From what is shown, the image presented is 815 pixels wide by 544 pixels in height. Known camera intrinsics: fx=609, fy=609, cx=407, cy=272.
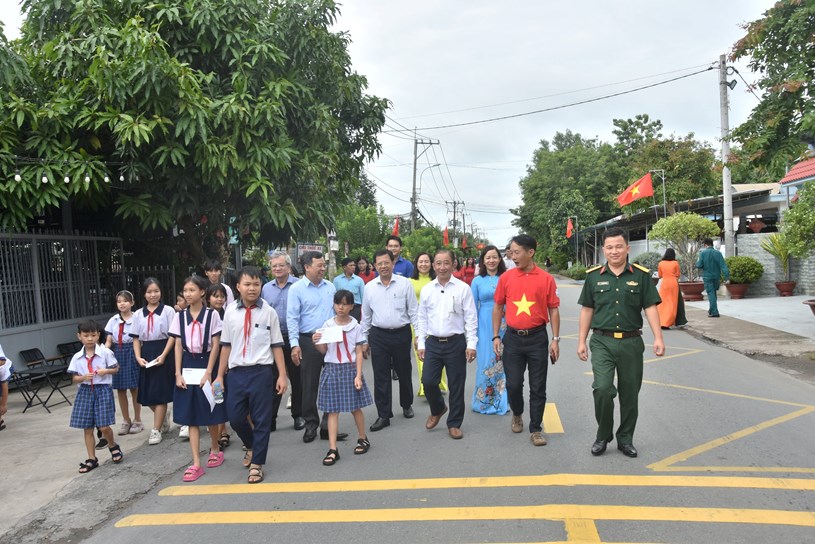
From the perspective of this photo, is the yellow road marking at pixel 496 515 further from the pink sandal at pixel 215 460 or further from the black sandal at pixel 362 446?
the black sandal at pixel 362 446

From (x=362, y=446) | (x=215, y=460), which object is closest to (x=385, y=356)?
(x=362, y=446)

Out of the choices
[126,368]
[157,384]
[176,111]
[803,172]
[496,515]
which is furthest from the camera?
[803,172]

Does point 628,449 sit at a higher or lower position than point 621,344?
lower

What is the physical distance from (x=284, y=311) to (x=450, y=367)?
5.77 ft

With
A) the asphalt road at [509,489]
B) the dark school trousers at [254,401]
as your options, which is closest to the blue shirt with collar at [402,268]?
the asphalt road at [509,489]

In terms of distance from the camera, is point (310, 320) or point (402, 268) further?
point (402, 268)

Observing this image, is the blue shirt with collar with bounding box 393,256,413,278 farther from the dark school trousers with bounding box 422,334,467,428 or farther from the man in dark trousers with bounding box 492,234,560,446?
the man in dark trousers with bounding box 492,234,560,446

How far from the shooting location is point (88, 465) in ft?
17.0

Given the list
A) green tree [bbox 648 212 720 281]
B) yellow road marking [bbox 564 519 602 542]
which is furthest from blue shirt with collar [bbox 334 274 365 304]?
green tree [bbox 648 212 720 281]

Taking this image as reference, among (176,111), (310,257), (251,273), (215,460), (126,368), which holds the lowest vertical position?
(215,460)

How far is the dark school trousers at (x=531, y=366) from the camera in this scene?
17.3 feet

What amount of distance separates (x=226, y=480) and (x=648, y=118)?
47851 mm

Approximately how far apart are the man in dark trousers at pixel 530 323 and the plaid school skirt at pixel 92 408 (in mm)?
3524

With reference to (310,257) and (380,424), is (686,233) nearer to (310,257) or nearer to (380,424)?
(380,424)
